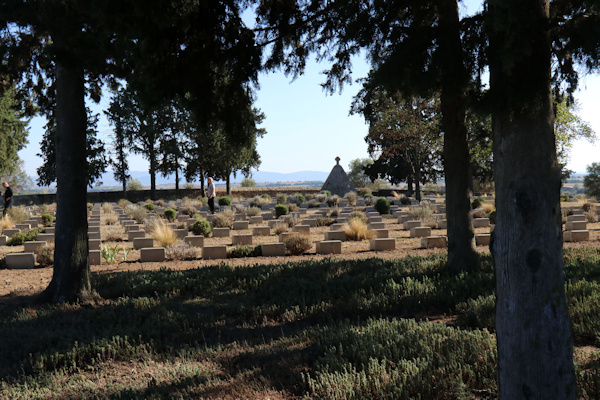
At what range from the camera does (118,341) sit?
531cm

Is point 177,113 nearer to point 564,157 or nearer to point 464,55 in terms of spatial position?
point 564,157

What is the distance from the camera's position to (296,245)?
11.9 m

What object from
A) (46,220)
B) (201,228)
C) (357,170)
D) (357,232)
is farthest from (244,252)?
(357,170)

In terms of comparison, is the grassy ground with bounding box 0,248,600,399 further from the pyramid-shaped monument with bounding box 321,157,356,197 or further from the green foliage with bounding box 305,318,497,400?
the pyramid-shaped monument with bounding box 321,157,356,197

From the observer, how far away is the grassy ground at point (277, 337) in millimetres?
4020

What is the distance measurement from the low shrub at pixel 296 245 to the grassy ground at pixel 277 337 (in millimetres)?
3462

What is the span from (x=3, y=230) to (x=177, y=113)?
89.4 ft

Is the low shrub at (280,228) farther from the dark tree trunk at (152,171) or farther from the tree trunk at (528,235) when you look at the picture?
the dark tree trunk at (152,171)

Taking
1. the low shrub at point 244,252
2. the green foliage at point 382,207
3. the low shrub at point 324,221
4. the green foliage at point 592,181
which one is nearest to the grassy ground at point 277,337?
the low shrub at point 244,252

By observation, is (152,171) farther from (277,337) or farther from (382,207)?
(277,337)

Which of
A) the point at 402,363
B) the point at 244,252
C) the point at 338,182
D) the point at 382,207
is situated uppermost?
the point at 338,182

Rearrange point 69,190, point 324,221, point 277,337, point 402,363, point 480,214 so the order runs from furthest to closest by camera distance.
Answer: point 480,214, point 324,221, point 69,190, point 277,337, point 402,363

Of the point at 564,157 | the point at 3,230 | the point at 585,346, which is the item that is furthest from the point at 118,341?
the point at 564,157

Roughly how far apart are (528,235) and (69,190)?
662 centimetres
